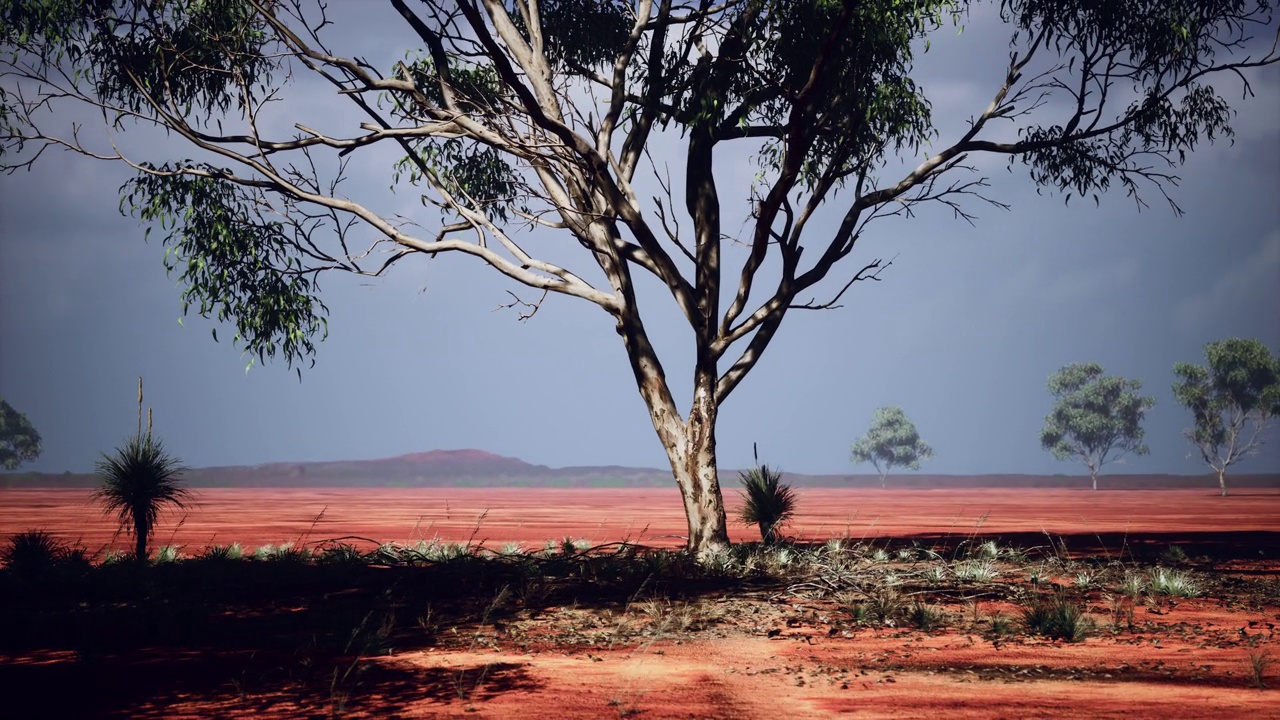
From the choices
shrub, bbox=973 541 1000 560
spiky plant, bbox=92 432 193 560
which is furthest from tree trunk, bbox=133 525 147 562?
shrub, bbox=973 541 1000 560

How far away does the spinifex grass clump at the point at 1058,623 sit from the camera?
342 inches

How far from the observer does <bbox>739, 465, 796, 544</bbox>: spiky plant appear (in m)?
16.3

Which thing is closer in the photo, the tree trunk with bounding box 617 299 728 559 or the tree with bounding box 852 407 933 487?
the tree trunk with bounding box 617 299 728 559

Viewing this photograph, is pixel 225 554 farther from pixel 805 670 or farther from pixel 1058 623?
pixel 1058 623

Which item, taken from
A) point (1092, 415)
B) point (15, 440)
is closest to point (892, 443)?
point (1092, 415)

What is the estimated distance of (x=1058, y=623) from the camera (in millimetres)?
8719

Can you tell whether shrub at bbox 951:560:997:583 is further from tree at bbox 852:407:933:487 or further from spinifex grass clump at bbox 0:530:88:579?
tree at bbox 852:407:933:487

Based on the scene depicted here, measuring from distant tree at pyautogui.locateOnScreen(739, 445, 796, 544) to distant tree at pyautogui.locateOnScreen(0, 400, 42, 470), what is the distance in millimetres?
87132

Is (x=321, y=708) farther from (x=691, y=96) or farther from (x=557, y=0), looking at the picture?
(x=557, y=0)

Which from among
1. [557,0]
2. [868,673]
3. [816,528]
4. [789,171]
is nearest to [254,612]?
[868,673]

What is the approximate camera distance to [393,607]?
30.7ft

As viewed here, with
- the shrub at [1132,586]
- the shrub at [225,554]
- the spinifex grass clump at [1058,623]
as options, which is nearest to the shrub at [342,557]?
the shrub at [225,554]

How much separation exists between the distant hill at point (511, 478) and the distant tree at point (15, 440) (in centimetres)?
2741

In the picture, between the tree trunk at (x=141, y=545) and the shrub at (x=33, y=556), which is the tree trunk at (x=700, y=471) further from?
the shrub at (x=33, y=556)
